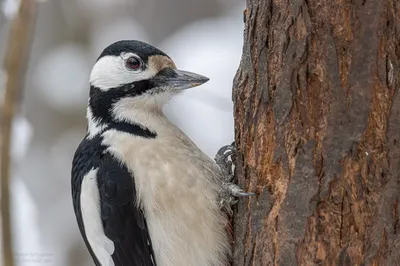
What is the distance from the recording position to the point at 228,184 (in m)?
2.96

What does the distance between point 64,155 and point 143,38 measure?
52.4 inches

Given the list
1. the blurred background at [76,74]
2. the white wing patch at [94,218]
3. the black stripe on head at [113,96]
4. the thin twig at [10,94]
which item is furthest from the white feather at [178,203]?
the blurred background at [76,74]

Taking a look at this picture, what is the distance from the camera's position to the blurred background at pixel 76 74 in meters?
6.43

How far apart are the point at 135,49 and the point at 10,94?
146 centimetres

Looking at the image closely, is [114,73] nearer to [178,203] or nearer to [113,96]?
[113,96]

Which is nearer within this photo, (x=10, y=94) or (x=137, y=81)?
(x=10, y=94)

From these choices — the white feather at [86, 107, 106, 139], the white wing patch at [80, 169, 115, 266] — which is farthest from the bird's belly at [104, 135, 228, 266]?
the white feather at [86, 107, 106, 139]

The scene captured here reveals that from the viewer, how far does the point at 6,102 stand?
2094 millimetres

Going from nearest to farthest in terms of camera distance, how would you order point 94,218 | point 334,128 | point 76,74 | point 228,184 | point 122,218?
point 334,128 → point 228,184 → point 122,218 → point 94,218 → point 76,74

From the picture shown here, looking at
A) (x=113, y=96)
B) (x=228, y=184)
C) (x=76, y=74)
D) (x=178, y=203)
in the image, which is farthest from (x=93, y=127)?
(x=76, y=74)

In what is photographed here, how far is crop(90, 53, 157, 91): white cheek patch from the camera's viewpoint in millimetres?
3467

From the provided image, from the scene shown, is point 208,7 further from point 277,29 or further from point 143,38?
point 277,29

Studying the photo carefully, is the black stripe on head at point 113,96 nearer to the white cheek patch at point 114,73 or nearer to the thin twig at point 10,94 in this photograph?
the white cheek patch at point 114,73

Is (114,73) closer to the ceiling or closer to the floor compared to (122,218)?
closer to the ceiling
